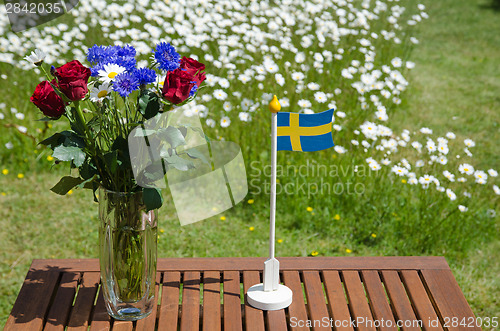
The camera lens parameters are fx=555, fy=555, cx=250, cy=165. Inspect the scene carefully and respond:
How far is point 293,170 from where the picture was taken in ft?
10.7

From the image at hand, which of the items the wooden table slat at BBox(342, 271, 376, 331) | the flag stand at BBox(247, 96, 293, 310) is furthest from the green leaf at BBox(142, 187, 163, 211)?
the wooden table slat at BBox(342, 271, 376, 331)

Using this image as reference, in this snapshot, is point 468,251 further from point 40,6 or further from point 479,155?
point 40,6

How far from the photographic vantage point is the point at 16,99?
3.84 m

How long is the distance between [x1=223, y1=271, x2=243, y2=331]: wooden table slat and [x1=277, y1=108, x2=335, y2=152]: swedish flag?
1.52 ft

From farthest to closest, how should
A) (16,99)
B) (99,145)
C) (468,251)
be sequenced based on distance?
(16,99) < (468,251) < (99,145)

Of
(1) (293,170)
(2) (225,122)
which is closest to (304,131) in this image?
(1) (293,170)

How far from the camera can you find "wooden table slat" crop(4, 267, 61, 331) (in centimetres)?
155

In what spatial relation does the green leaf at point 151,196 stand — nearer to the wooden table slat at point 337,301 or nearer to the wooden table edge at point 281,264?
the wooden table edge at point 281,264

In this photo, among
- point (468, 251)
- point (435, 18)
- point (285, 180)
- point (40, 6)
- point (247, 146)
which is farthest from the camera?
point (435, 18)

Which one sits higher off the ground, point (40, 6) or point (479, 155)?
point (40, 6)

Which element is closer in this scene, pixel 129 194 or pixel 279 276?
pixel 129 194

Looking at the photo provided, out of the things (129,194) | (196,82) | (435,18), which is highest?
(196,82)

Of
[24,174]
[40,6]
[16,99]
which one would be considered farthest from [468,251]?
[40,6]

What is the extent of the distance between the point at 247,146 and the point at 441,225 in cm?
123
